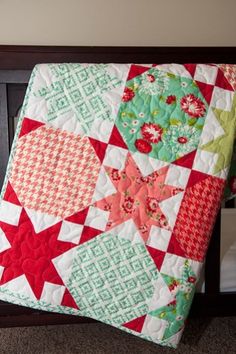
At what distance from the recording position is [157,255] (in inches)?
40.9

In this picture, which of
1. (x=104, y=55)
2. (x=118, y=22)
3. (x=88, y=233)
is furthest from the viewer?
(x=118, y=22)

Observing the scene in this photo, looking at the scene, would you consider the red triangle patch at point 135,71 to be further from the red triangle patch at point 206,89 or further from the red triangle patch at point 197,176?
the red triangle patch at point 197,176

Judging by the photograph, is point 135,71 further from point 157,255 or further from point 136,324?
point 136,324

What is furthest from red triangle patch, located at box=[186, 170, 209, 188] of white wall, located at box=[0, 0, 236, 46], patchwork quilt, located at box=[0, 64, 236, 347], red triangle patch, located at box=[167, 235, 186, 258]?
white wall, located at box=[0, 0, 236, 46]

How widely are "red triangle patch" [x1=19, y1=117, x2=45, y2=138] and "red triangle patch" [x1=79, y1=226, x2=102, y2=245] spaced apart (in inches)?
10.2

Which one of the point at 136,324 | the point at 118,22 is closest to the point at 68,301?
the point at 136,324

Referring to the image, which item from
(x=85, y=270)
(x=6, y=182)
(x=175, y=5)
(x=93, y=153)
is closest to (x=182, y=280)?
(x=85, y=270)

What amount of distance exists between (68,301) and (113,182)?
30 centimetres

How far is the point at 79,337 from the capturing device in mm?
1334

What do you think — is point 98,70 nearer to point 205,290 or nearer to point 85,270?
point 85,270

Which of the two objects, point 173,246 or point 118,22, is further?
point 118,22

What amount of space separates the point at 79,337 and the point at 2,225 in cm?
50

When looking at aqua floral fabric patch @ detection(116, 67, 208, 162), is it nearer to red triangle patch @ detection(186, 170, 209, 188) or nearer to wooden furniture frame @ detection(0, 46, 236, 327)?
red triangle patch @ detection(186, 170, 209, 188)

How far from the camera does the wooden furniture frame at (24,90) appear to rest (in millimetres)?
1110
